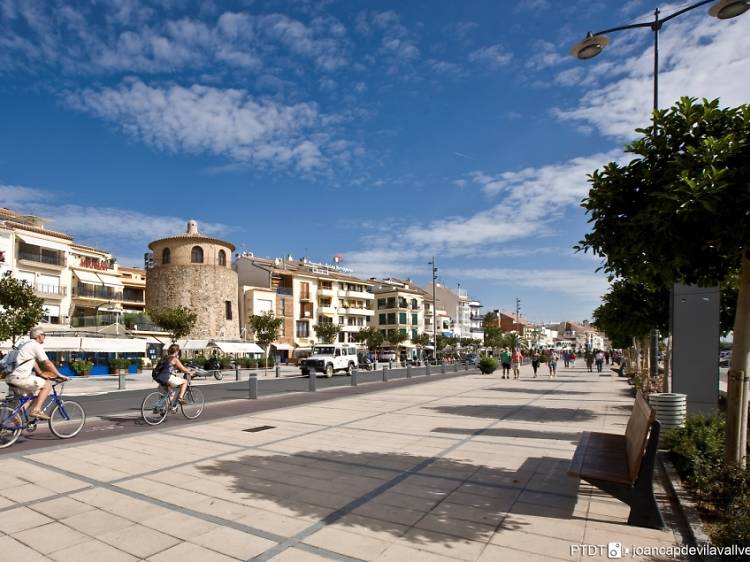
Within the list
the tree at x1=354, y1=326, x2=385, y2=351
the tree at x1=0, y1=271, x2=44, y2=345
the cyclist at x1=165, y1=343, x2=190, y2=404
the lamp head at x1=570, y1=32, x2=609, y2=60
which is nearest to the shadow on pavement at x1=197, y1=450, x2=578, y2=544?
the cyclist at x1=165, y1=343, x2=190, y2=404

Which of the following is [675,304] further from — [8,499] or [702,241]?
[8,499]

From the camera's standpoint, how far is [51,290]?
1772 inches

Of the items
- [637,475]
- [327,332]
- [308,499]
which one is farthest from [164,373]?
[327,332]

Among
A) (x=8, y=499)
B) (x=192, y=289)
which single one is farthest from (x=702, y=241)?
(x=192, y=289)

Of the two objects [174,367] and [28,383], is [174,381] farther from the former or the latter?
[28,383]

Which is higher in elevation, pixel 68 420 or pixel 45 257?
pixel 45 257

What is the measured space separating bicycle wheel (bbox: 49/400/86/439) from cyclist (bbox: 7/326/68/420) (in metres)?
0.59

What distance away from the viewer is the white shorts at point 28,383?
790 cm

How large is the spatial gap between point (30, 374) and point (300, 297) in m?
59.8

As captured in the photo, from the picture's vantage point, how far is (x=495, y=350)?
308ft

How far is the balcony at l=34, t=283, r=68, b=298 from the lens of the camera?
4362 centimetres

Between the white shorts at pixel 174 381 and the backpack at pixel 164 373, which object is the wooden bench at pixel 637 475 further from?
the backpack at pixel 164 373

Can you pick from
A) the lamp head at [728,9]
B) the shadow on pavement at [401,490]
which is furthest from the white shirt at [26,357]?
the lamp head at [728,9]

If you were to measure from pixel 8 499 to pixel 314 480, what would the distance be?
124 inches
